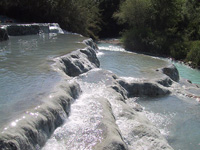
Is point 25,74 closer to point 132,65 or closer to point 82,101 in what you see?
point 82,101

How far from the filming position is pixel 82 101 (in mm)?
6707

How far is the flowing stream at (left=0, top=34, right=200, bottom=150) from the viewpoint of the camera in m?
5.18

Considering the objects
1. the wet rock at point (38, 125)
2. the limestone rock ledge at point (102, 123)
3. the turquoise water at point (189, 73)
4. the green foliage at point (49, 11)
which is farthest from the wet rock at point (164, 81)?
the green foliage at point (49, 11)

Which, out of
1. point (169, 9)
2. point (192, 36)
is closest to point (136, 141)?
point (192, 36)

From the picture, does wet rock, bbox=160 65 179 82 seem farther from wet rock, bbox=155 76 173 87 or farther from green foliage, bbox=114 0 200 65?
green foliage, bbox=114 0 200 65

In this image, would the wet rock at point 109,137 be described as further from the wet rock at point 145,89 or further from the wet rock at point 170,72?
the wet rock at point 170,72

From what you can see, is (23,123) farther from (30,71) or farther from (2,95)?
(30,71)

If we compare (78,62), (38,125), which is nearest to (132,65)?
(78,62)

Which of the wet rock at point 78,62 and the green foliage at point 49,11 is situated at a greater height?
the green foliage at point 49,11

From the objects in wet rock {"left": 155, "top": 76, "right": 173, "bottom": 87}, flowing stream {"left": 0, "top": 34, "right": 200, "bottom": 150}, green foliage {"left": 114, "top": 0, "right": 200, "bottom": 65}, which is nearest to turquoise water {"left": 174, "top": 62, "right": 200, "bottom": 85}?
green foliage {"left": 114, "top": 0, "right": 200, "bottom": 65}

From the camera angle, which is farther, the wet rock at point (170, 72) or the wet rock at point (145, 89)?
the wet rock at point (170, 72)

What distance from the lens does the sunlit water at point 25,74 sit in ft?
18.0

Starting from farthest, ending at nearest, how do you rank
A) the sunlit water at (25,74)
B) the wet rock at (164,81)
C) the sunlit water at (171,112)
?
the wet rock at (164,81) < the sunlit water at (171,112) < the sunlit water at (25,74)

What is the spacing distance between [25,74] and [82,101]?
2.10m
